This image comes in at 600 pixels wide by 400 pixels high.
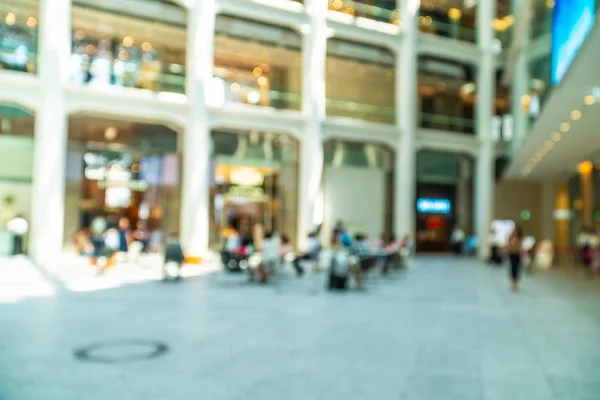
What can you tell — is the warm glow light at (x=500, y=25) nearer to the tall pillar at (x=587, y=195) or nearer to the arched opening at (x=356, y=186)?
the tall pillar at (x=587, y=195)

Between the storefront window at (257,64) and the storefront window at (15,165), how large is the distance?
23.2 ft

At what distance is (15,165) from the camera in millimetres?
18453

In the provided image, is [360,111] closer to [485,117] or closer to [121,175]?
[485,117]

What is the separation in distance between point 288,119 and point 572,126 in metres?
10.8

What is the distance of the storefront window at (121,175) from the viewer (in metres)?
21.4

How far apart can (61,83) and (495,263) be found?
58.3 ft

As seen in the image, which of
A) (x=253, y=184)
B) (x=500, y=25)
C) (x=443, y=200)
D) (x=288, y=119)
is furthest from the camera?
(x=443, y=200)

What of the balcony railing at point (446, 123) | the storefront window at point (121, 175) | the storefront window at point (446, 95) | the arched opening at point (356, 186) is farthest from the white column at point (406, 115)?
the storefront window at point (121, 175)

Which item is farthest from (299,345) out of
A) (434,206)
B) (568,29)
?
(434,206)

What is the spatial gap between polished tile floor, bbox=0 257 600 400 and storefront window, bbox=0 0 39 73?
8546mm

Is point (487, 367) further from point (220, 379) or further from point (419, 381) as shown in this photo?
point (220, 379)

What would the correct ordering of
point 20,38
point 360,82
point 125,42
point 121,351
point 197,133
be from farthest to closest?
point 360,82 < point 125,42 < point 197,133 < point 20,38 < point 121,351

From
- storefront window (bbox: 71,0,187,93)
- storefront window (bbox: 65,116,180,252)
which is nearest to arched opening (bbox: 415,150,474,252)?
storefront window (bbox: 65,116,180,252)

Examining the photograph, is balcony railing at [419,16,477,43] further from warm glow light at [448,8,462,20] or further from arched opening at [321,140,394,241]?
arched opening at [321,140,394,241]
